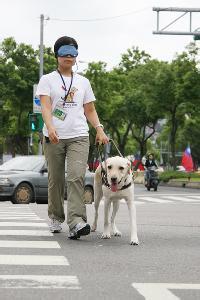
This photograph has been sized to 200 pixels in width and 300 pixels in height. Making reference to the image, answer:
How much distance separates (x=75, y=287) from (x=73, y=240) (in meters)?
2.99

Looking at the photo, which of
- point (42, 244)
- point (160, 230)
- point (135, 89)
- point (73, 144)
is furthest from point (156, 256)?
point (135, 89)

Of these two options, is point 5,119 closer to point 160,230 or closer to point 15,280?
point 160,230

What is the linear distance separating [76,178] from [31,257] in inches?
65.0

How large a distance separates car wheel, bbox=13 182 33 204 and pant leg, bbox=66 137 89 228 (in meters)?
12.0

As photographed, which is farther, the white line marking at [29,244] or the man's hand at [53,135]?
the man's hand at [53,135]

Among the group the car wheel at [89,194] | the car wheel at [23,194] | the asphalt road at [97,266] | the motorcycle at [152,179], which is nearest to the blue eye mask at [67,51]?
the asphalt road at [97,266]

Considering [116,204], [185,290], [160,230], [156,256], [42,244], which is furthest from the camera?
[160,230]

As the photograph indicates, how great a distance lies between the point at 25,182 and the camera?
20766 millimetres

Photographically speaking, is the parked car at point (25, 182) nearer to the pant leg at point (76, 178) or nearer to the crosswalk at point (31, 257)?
the crosswalk at point (31, 257)

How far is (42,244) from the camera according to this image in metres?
8.09

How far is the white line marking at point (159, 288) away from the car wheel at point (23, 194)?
15.0 metres

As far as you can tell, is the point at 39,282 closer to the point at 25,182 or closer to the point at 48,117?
the point at 48,117

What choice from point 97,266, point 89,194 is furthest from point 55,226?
point 89,194

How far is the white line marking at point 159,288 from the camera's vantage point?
5242 mm
